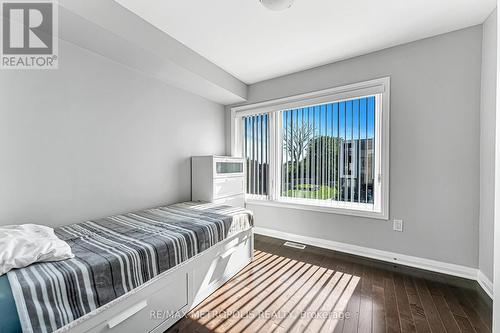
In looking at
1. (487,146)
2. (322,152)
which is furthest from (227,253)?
(487,146)

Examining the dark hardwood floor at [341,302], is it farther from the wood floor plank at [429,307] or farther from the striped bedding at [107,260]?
the striped bedding at [107,260]

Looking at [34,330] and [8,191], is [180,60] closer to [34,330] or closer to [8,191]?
[8,191]

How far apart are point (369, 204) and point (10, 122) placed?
141 inches

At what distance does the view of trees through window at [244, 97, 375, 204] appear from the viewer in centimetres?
268

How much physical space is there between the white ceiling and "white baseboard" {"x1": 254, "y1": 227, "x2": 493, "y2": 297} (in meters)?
2.40

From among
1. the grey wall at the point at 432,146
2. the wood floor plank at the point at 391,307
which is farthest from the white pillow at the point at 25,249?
the grey wall at the point at 432,146

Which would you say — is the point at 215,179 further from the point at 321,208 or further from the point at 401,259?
the point at 401,259

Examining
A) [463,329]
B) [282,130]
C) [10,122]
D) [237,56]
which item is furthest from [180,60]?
[463,329]

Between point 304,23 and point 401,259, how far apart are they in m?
2.75

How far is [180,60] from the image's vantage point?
7.64 feet

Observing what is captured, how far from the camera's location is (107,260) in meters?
1.19

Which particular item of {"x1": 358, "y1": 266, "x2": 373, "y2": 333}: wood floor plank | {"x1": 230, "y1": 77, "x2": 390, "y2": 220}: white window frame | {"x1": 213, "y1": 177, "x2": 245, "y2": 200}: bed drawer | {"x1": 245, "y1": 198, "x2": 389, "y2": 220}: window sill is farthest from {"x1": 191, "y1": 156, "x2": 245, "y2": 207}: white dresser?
{"x1": 358, "y1": 266, "x2": 373, "y2": 333}: wood floor plank

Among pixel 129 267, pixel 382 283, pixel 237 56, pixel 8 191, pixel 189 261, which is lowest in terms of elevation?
pixel 382 283

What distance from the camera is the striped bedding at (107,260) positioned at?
0.93 meters
